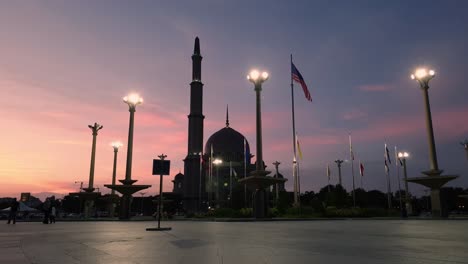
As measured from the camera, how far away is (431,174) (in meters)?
32.8

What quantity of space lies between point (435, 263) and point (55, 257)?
266 inches

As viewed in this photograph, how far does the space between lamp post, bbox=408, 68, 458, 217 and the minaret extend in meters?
75.6

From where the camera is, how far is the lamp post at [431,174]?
105ft

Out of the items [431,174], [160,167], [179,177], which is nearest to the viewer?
[160,167]

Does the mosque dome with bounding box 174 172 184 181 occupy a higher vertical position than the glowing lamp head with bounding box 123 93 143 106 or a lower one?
higher

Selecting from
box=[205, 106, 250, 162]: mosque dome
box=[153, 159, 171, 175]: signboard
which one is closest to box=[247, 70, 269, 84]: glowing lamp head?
box=[153, 159, 171, 175]: signboard

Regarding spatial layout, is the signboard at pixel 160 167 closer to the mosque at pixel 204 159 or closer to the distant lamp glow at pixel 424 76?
the distant lamp glow at pixel 424 76

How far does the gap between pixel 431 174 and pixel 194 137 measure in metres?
84.6

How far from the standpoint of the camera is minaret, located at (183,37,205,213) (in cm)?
11069

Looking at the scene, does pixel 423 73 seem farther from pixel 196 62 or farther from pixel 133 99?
pixel 196 62

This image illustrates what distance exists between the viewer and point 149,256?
730 cm

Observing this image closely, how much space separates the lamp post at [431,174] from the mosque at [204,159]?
201ft

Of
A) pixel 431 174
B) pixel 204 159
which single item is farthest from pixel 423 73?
pixel 204 159

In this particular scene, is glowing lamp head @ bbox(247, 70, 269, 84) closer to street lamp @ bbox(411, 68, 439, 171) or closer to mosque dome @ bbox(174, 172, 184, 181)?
street lamp @ bbox(411, 68, 439, 171)
